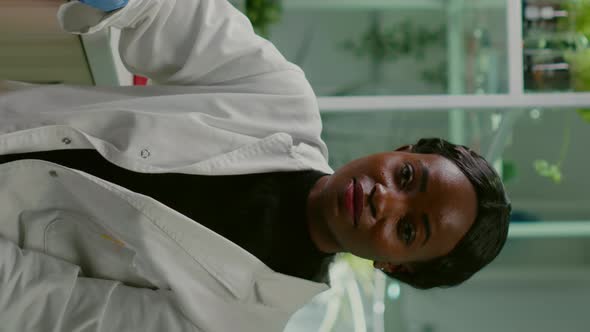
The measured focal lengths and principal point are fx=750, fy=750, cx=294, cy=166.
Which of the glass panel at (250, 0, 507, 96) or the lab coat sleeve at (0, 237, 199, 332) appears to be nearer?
the lab coat sleeve at (0, 237, 199, 332)

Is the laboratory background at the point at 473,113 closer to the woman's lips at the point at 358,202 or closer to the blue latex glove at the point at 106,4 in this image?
the woman's lips at the point at 358,202

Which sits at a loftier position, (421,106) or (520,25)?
(520,25)

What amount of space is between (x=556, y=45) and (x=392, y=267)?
1.95 m

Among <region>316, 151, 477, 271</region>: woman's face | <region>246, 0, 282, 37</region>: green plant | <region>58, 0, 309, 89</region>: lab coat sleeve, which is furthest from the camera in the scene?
<region>246, 0, 282, 37</region>: green plant

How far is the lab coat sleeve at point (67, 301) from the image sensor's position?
123 centimetres

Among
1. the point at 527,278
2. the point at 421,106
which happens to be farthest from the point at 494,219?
the point at 527,278

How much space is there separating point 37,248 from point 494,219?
83 centimetres

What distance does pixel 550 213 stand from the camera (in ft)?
10.8

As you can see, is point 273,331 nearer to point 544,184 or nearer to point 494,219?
point 494,219

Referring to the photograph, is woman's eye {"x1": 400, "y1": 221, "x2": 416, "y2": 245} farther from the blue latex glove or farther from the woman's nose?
the blue latex glove

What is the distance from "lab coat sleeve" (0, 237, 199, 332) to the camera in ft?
4.04

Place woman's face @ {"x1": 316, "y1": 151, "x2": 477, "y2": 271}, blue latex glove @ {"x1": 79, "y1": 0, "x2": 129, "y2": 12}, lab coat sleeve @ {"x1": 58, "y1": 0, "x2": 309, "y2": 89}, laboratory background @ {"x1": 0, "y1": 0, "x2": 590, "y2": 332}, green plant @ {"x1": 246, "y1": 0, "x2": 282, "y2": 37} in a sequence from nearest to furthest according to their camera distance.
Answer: blue latex glove @ {"x1": 79, "y1": 0, "x2": 129, "y2": 12}
woman's face @ {"x1": 316, "y1": 151, "x2": 477, "y2": 271}
lab coat sleeve @ {"x1": 58, "y1": 0, "x2": 309, "y2": 89}
laboratory background @ {"x1": 0, "y1": 0, "x2": 590, "y2": 332}
green plant @ {"x1": 246, "y1": 0, "x2": 282, "y2": 37}

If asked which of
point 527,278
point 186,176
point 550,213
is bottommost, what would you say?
point 527,278

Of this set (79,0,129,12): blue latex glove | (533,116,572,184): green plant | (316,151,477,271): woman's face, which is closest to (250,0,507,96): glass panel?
(533,116,572,184): green plant
